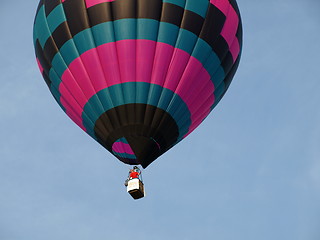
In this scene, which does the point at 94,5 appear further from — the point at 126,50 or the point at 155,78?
the point at 155,78

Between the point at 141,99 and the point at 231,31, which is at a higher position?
the point at 231,31

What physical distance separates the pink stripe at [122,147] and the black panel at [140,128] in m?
0.17

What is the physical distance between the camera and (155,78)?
12820mm

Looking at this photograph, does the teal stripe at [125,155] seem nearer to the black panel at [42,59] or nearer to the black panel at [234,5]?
the black panel at [42,59]

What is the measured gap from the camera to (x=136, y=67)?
1280cm

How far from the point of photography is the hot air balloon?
12828 mm

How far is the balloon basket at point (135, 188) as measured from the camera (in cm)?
1301

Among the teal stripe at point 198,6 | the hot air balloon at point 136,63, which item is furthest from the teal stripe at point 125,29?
the teal stripe at point 198,6

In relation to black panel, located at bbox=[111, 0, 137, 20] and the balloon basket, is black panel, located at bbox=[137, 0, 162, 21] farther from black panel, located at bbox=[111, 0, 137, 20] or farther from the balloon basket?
the balloon basket

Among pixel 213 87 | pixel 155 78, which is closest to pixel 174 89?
pixel 155 78

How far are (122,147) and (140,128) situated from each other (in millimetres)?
1007

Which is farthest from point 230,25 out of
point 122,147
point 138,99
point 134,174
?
point 134,174

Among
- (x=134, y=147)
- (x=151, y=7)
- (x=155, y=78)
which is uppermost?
(x=151, y=7)

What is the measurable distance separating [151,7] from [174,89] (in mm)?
1963
